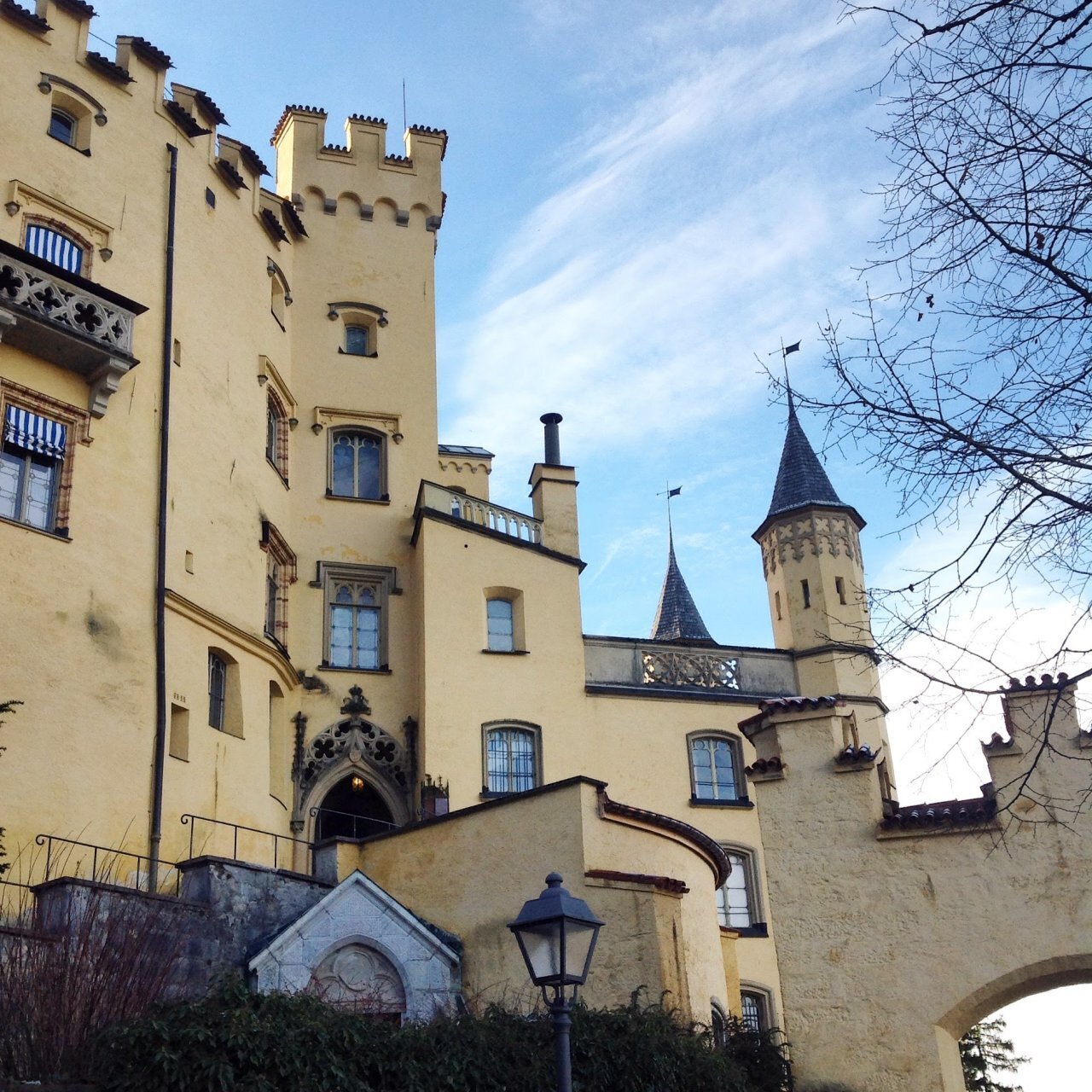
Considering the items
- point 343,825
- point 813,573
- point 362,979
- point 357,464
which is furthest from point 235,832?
point 813,573

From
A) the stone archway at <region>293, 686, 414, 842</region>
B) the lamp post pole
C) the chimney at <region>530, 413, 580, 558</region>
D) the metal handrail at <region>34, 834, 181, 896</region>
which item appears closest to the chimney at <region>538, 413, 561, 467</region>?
the chimney at <region>530, 413, 580, 558</region>

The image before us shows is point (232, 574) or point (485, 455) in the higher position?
point (485, 455)

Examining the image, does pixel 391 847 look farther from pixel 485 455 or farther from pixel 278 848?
pixel 485 455

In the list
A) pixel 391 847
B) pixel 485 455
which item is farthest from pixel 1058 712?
pixel 485 455

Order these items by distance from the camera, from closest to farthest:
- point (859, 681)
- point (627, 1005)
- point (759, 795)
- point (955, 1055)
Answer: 1. point (955, 1055)
2. point (759, 795)
3. point (627, 1005)
4. point (859, 681)

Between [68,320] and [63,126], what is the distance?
4.54 metres

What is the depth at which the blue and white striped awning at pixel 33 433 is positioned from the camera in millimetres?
19938

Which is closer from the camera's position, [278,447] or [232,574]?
[232,574]

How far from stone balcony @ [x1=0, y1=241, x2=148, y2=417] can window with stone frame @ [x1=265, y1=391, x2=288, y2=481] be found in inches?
232

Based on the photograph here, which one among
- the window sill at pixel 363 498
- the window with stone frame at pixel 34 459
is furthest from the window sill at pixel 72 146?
the window sill at pixel 363 498

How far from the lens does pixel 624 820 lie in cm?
1862

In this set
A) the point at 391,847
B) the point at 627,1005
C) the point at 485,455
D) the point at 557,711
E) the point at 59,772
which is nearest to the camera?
the point at 627,1005

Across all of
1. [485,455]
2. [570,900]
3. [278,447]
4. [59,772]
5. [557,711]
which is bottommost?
[570,900]

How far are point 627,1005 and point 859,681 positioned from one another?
1545 cm
